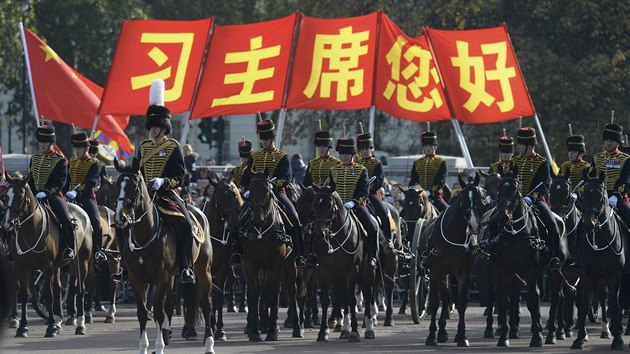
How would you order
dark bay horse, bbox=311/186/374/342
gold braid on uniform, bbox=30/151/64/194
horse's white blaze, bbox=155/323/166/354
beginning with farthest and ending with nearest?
gold braid on uniform, bbox=30/151/64/194 < dark bay horse, bbox=311/186/374/342 < horse's white blaze, bbox=155/323/166/354

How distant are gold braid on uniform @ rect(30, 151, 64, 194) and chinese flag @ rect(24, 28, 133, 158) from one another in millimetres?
7167

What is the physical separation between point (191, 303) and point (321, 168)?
Result: 383cm

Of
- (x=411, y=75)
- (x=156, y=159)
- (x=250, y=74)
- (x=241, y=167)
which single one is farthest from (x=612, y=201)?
(x=250, y=74)

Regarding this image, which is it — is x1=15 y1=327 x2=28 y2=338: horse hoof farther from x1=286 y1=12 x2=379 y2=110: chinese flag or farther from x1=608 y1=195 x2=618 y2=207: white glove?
x1=286 y1=12 x2=379 y2=110: chinese flag

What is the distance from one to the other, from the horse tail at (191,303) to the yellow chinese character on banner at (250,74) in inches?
348

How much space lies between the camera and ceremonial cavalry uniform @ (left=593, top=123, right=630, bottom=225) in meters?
18.3

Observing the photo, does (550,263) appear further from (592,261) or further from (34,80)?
(34,80)

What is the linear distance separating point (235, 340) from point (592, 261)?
4531 millimetres

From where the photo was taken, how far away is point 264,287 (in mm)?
18797

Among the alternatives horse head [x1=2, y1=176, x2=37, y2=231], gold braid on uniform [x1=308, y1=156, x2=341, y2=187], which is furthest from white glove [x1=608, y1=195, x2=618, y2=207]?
horse head [x1=2, y1=176, x2=37, y2=231]

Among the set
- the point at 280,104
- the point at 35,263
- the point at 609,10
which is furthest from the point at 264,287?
the point at 609,10

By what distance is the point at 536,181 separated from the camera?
18.6m

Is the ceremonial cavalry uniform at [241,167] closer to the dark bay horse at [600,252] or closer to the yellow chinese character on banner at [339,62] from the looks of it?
the yellow chinese character on banner at [339,62]

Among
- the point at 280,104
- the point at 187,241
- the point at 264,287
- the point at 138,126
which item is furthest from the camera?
the point at 138,126
